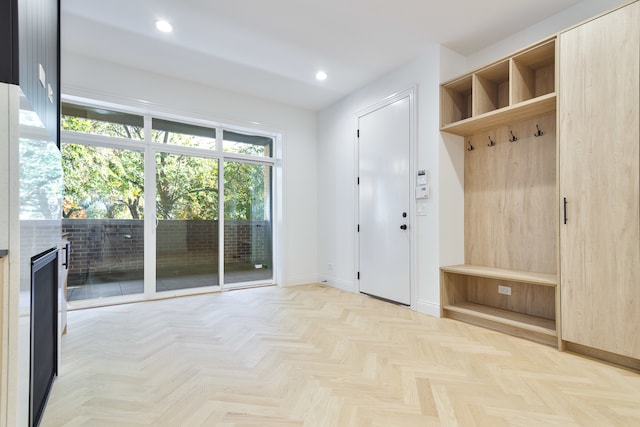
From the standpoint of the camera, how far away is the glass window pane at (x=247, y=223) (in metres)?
4.58

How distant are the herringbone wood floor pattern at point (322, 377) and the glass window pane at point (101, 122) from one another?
211 cm

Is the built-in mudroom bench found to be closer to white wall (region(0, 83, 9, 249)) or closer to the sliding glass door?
the sliding glass door

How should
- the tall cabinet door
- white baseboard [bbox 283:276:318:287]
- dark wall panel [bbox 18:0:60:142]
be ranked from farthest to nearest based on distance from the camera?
white baseboard [bbox 283:276:318:287] → the tall cabinet door → dark wall panel [bbox 18:0:60:142]

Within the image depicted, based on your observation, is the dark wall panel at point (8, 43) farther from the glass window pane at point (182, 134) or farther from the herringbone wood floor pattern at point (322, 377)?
the glass window pane at point (182, 134)

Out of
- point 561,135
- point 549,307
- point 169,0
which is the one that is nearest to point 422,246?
point 549,307

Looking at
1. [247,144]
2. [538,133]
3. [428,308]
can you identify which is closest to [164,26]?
[247,144]

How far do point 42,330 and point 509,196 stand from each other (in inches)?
146

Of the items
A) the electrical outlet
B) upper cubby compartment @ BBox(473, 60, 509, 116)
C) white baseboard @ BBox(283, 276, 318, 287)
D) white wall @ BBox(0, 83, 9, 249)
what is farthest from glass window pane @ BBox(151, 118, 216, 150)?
the electrical outlet

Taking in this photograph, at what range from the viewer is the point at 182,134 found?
4.22m

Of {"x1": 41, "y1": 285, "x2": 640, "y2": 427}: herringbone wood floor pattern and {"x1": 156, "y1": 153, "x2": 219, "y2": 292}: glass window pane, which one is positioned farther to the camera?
{"x1": 156, "y1": 153, "x2": 219, "y2": 292}: glass window pane

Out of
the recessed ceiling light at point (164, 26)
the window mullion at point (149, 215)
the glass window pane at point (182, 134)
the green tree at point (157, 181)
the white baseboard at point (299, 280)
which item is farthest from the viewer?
the white baseboard at point (299, 280)

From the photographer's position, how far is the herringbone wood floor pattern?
1.60 m

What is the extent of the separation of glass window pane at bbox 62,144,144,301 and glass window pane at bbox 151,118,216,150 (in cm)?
38

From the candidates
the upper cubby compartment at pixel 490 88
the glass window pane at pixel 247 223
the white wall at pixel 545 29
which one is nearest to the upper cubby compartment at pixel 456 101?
the upper cubby compartment at pixel 490 88
